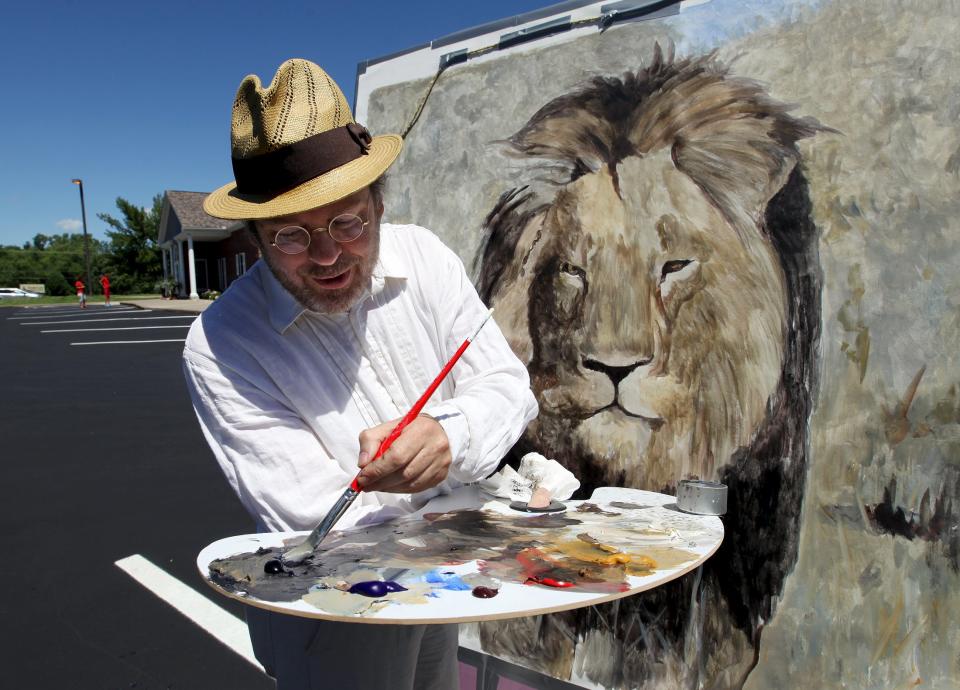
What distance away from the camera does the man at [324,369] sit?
1.13m

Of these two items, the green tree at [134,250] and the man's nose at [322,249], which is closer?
the man's nose at [322,249]

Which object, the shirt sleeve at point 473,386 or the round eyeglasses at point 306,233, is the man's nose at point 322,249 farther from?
the shirt sleeve at point 473,386

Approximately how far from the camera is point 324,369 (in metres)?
1.24

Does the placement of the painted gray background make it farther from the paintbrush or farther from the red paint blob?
the paintbrush

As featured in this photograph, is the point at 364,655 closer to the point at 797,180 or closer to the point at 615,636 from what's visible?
the point at 615,636

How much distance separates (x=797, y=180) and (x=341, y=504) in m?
1.09

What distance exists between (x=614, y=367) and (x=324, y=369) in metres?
0.78

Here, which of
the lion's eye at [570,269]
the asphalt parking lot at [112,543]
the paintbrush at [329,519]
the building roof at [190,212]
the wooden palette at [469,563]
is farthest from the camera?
the building roof at [190,212]

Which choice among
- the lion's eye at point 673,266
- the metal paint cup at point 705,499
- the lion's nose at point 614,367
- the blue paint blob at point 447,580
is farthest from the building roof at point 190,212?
the blue paint blob at point 447,580

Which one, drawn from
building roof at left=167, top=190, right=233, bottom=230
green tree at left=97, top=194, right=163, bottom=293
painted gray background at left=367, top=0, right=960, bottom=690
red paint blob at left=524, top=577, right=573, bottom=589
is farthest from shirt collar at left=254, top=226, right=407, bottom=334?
green tree at left=97, top=194, right=163, bottom=293

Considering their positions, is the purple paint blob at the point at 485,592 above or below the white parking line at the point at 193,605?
above

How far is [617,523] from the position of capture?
4.41ft

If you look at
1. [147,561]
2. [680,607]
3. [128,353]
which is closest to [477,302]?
[680,607]

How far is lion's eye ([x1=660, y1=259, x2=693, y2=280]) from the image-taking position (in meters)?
1.59
